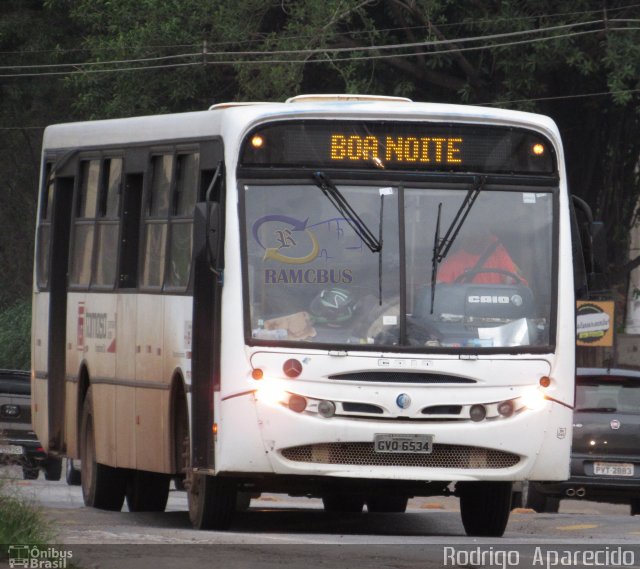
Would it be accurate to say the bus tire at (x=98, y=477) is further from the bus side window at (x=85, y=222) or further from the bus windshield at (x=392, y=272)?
the bus windshield at (x=392, y=272)

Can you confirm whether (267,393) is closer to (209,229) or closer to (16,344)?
(209,229)

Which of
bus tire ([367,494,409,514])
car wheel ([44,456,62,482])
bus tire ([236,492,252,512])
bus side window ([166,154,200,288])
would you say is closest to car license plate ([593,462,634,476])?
bus tire ([367,494,409,514])

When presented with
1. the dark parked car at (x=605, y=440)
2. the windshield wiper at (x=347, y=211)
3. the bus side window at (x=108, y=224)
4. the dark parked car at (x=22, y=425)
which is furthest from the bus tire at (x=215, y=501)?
the dark parked car at (x=22, y=425)

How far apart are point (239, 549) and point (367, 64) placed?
2387 cm

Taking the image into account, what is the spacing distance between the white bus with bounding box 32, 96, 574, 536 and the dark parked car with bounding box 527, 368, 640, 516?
5.27 metres

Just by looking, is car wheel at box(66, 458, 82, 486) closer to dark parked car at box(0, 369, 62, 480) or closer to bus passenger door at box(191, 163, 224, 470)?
dark parked car at box(0, 369, 62, 480)

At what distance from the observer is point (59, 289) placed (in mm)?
16422

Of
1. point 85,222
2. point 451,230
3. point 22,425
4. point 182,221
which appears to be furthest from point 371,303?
point 22,425

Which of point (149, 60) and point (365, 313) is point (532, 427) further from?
point (149, 60)

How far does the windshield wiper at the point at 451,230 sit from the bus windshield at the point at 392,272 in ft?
0.05

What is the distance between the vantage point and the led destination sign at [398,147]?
12.3 metres

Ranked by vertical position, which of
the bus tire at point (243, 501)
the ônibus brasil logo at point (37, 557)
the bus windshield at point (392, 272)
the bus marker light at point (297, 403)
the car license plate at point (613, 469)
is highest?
the bus windshield at point (392, 272)

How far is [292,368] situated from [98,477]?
14.7 feet

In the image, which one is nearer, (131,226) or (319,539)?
(319,539)
